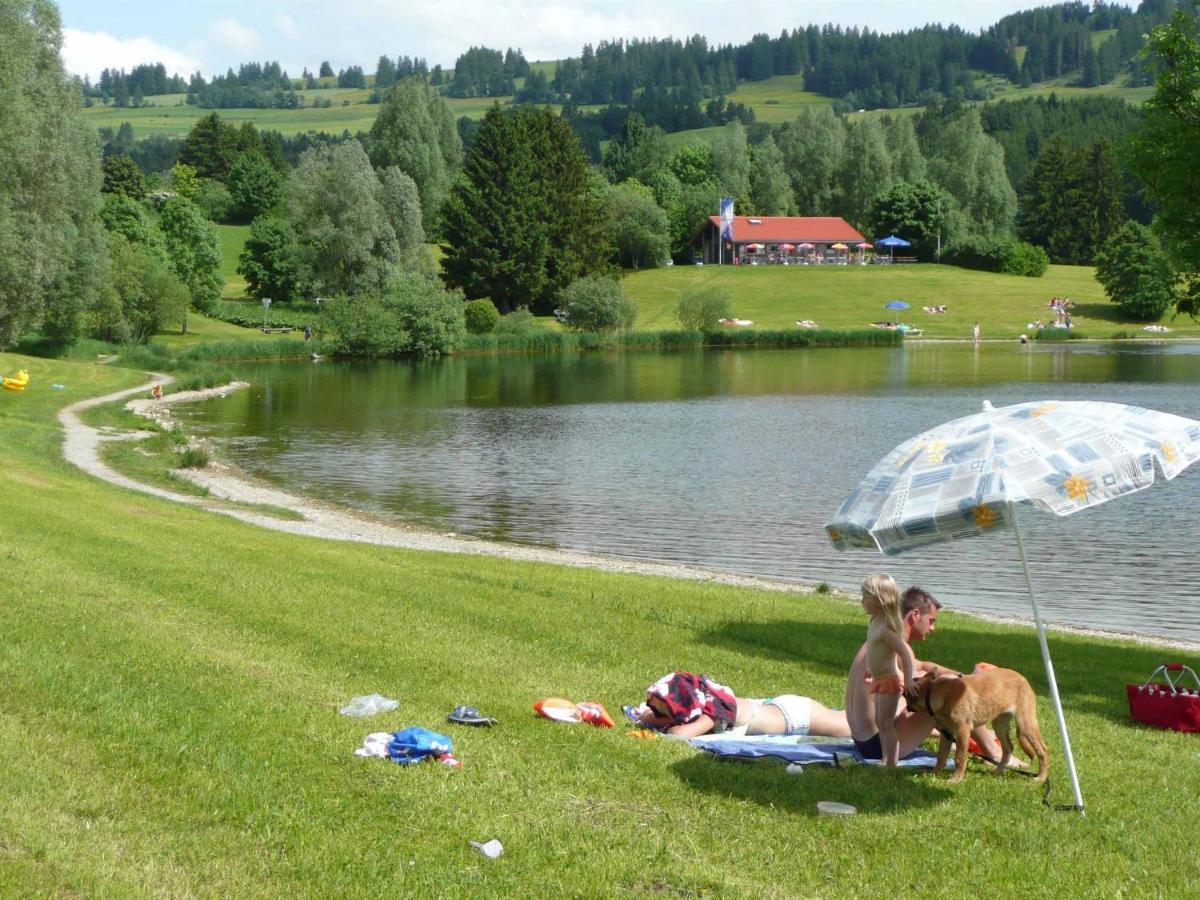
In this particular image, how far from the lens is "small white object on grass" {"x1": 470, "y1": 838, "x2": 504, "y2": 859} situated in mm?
6922

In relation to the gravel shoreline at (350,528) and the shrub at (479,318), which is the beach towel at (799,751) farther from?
the shrub at (479,318)

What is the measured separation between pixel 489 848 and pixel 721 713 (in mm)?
3389

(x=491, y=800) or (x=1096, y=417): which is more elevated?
(x=1096, y=417)

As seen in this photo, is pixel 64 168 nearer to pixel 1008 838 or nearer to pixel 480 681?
pixel 480 681

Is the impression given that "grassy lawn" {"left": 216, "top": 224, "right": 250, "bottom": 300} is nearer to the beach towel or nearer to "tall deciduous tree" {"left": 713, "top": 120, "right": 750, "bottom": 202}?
"tall deciduous tree" {"left": 713, "top": 120, "right": 750, "bottom": 202}

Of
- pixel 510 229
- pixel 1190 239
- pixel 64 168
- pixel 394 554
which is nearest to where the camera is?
pixel 1190 239

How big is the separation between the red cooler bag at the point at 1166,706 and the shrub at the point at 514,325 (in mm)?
86412

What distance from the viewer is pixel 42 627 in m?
11.1

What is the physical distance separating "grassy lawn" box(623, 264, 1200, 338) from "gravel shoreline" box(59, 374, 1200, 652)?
74.4m

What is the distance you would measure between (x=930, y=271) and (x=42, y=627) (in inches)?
5069

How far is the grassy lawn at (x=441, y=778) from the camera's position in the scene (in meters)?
6.71

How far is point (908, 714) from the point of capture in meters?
9.16

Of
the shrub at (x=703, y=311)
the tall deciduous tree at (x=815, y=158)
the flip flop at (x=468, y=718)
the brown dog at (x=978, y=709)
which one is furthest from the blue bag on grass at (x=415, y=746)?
the tall deciduous tree at (x=815, y=158)

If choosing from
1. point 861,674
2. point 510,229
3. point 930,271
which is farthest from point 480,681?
point 930,271
